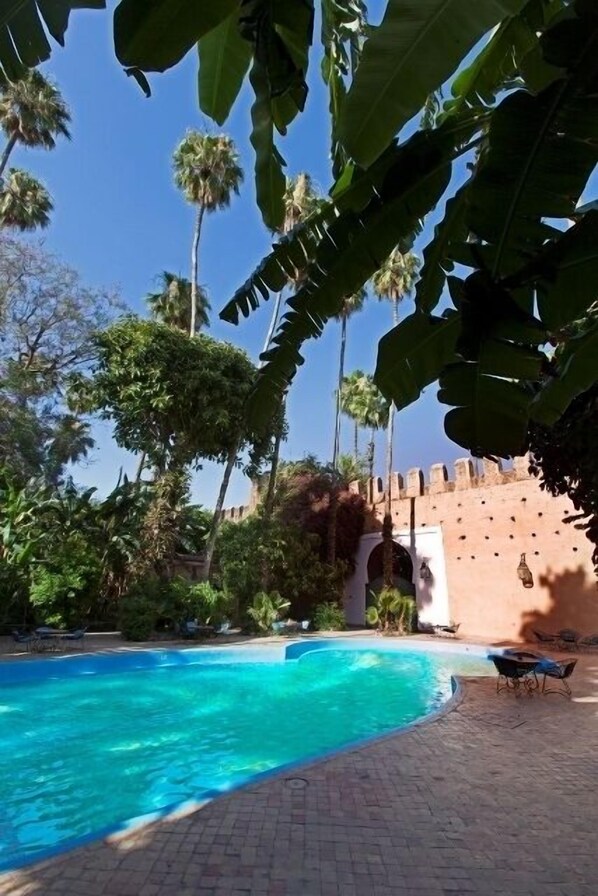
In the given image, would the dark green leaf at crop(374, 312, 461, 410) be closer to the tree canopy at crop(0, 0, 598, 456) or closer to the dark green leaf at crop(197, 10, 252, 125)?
the tree canopy at crop(0, 0, 598, 456)

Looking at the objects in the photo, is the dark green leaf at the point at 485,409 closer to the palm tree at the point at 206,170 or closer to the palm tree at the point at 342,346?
the palm tree at the point at 206,170

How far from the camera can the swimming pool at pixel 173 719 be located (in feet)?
18.5

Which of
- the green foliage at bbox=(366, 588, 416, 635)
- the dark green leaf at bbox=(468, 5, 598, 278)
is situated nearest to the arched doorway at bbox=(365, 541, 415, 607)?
the green foliage at bbox=(366, 588, 416, 635)

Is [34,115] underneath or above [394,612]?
above

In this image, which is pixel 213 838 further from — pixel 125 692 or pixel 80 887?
pixel 125 692

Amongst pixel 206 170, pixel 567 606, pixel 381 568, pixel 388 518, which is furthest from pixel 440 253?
pixel 206 170

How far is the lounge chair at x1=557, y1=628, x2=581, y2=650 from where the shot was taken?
14.2 m

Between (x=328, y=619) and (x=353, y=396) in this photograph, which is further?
(x=353, y=396)

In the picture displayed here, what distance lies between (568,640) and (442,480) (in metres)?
7.48

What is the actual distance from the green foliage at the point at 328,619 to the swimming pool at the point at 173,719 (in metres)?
3.69

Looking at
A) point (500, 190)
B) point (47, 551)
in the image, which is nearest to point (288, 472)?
point (47, 551)

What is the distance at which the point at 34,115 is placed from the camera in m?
18.8

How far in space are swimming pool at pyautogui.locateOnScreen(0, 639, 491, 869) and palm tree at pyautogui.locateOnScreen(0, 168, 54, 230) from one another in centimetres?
1824

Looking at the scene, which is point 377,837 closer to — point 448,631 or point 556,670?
point 556,670
